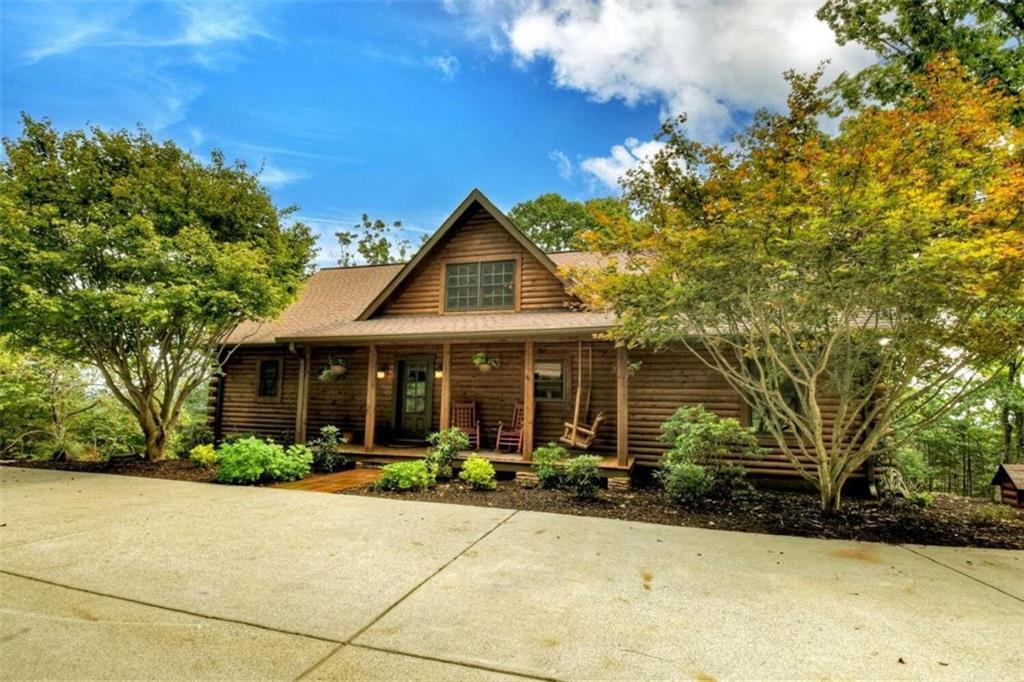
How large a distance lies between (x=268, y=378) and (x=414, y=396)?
4.20 m

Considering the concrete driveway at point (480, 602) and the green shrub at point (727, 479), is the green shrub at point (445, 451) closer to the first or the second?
the concrete driveway at point (480, 602)

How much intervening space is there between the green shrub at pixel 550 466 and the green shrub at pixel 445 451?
1526mm

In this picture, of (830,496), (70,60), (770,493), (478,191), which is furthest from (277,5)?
(770,493)

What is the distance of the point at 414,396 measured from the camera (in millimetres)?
11344

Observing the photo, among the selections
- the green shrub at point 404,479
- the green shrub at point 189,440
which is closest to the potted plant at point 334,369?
the green shrub at point 189,440

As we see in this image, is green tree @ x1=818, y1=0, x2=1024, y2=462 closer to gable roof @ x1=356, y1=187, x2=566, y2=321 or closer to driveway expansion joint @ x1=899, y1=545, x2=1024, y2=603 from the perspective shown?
driveway expansion joint @ x1=899, y1=545, x2=1024, y2=603

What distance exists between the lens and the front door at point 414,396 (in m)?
11.2

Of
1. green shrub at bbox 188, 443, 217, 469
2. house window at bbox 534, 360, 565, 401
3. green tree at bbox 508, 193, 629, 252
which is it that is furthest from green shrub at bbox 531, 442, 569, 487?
green tree at bbox 508, 193, 629, 252

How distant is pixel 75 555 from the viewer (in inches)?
155

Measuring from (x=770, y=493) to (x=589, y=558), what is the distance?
5.22m

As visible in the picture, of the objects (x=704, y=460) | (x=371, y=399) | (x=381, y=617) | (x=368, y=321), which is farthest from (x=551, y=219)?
(x=381, y=617)

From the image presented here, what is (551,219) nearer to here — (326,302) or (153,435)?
(326,302)

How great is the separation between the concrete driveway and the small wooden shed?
4.27m

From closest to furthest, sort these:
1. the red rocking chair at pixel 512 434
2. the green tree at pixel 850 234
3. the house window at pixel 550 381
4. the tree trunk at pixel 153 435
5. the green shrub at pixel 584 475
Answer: the green tree at pixel 850 234, the green shrub at pixel 584 475, the tree trunk at pixel 153 435, the red rocking chair at pixel 512 434, the house window at pixel 550 381
